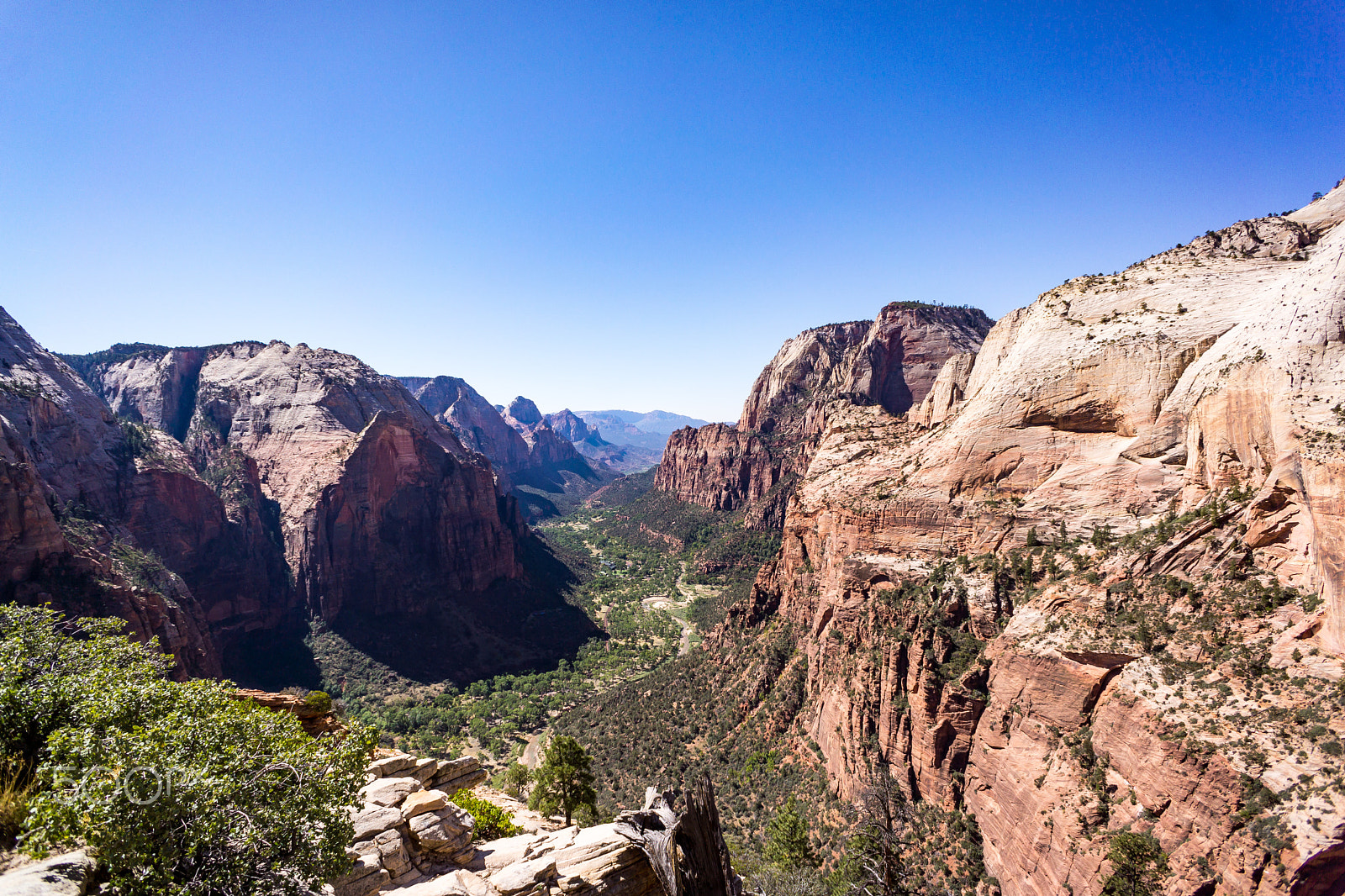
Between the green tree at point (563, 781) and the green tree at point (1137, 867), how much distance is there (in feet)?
80.8

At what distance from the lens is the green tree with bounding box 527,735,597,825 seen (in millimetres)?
29016

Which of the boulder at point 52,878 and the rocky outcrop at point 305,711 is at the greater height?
the boulder at point 52,878

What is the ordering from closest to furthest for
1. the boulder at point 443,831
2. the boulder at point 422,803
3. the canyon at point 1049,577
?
1. the boulder at point 443,831
2. the boulder at point 422,803
3. the canyon at point 1049,577

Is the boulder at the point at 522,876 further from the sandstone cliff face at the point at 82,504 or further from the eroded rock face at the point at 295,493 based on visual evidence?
the eroded rock face at the point at 295,493

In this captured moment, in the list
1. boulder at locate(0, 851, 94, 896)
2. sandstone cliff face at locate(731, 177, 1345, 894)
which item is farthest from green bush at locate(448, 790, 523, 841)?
sandstone cliff face at locate(731, 177, 1345, 894)

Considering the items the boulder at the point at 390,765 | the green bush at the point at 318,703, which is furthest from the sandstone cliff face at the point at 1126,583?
the green bush at the point at 318,703

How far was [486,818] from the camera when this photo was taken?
63.5 ft

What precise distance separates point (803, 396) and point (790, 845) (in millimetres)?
131141

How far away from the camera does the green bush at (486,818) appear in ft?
61.8

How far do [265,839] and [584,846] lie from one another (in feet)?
29.3

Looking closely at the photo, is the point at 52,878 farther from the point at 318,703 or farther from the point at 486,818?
the point at 318,703

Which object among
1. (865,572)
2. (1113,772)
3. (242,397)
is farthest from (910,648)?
(242,397)

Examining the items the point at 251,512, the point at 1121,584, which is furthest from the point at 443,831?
the point at 251,512

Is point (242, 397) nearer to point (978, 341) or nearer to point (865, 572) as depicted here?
point (865, 572)
